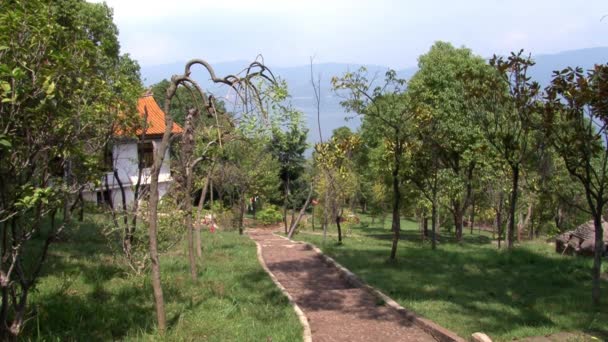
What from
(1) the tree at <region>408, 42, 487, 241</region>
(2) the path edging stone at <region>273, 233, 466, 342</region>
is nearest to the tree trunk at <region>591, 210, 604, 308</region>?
(2) the path edging stone at <region>273, 233, 466, 342</region>

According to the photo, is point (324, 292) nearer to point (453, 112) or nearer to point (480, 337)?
point (480, 337)

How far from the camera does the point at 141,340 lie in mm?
6625

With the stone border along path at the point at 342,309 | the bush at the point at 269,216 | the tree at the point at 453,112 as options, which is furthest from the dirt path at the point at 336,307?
the bush at the point at 269,216

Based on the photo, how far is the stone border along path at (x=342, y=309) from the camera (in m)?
8.07

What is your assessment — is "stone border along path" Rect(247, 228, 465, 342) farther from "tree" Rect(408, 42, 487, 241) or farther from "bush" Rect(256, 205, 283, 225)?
"bush" Rect(256, 205, 283, 225)

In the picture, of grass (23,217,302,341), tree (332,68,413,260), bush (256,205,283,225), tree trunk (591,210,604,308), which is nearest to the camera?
grass (23,217,302,341)

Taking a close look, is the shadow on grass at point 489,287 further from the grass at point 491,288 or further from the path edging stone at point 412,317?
the path edging stone at point 412,317

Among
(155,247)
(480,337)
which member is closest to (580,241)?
(480,337)

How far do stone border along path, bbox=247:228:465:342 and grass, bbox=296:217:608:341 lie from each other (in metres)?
0.29

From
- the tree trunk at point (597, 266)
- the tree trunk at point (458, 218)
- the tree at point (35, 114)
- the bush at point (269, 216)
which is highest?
the tree at point (35, 114)

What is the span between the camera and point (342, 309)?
382 inches

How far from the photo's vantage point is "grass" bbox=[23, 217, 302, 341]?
7078 mm

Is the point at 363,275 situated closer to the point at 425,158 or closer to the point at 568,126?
the point at 568,126

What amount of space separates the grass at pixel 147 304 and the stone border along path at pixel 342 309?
522 mm
